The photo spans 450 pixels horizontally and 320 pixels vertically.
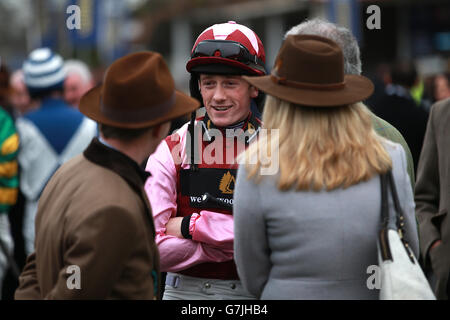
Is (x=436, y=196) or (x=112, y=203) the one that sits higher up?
(x=112, y=203)

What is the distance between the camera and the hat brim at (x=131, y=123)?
2713 millimetres

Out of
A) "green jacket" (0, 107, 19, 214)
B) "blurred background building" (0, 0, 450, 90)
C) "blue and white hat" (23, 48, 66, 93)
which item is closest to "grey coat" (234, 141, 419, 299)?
"green jacket" (0, 107, 19, 214)

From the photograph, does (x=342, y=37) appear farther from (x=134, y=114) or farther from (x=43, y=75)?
(x=43, y=75)

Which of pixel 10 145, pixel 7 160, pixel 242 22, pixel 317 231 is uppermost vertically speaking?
pixel 317 231

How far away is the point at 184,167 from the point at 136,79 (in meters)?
0.91

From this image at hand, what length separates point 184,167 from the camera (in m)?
3.54

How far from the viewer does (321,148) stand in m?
2.75

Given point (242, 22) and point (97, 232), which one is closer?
point (97, 232)

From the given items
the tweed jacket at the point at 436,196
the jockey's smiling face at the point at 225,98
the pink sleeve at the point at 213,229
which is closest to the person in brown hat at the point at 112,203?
the pink sleeve at the point at 213,229

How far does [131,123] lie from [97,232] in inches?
17.8

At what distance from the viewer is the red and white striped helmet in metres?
3.57

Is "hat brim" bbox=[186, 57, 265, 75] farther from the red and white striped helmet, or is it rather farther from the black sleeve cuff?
the black sleeve cuff

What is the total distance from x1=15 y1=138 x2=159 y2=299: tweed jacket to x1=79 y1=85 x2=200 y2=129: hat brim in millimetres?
105

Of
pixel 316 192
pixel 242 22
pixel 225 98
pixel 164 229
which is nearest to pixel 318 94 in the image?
pixel 316 192
